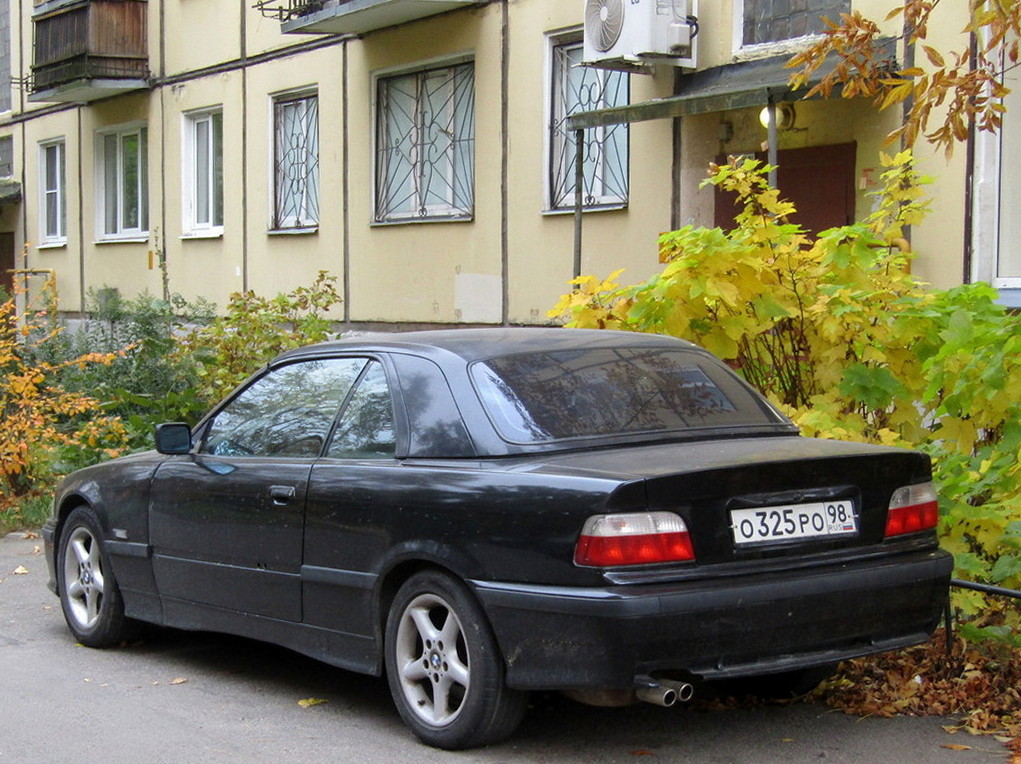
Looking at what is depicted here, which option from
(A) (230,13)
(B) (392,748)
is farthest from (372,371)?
(A) (230,13)

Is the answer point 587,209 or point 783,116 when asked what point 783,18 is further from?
point 587,209

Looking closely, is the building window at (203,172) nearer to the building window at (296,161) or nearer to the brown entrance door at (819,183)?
the building window at (296,161)

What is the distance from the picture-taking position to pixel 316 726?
18.3 feet

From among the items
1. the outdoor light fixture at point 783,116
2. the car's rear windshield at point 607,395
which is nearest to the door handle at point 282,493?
the car's rear windshield at point 607,395

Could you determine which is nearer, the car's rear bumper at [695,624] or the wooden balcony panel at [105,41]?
the car's rear bumper at [695,624]

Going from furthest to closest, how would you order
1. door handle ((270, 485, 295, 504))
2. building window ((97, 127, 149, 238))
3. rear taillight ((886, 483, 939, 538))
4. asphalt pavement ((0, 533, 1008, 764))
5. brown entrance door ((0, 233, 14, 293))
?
1. brown entrance door ((0, 233, 14, 293))
2. building window ((97, 127, 149, 238))
3. door handle ((270, 485, 295, 504))
4. rear taillight ((886, 483, 939, 538))
5. asphalt pavement ((0, 533, 1008, 764))

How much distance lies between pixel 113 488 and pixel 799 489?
3.44 m

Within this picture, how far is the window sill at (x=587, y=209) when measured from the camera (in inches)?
513

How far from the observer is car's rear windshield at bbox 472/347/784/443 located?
5.24 metres

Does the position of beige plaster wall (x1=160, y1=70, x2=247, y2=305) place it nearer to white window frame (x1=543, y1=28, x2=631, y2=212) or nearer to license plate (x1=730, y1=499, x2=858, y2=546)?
white window frame (x1=543, y1=28, x2=631, y2=212)

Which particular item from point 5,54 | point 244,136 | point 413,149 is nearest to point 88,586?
point 413,149

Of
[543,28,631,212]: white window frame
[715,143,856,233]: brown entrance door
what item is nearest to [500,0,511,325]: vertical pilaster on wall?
Answer: [543,28,631,212]: white window frame

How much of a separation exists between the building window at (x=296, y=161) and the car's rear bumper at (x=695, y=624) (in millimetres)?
13099

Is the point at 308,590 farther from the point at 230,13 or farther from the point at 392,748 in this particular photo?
the point at 230,13
